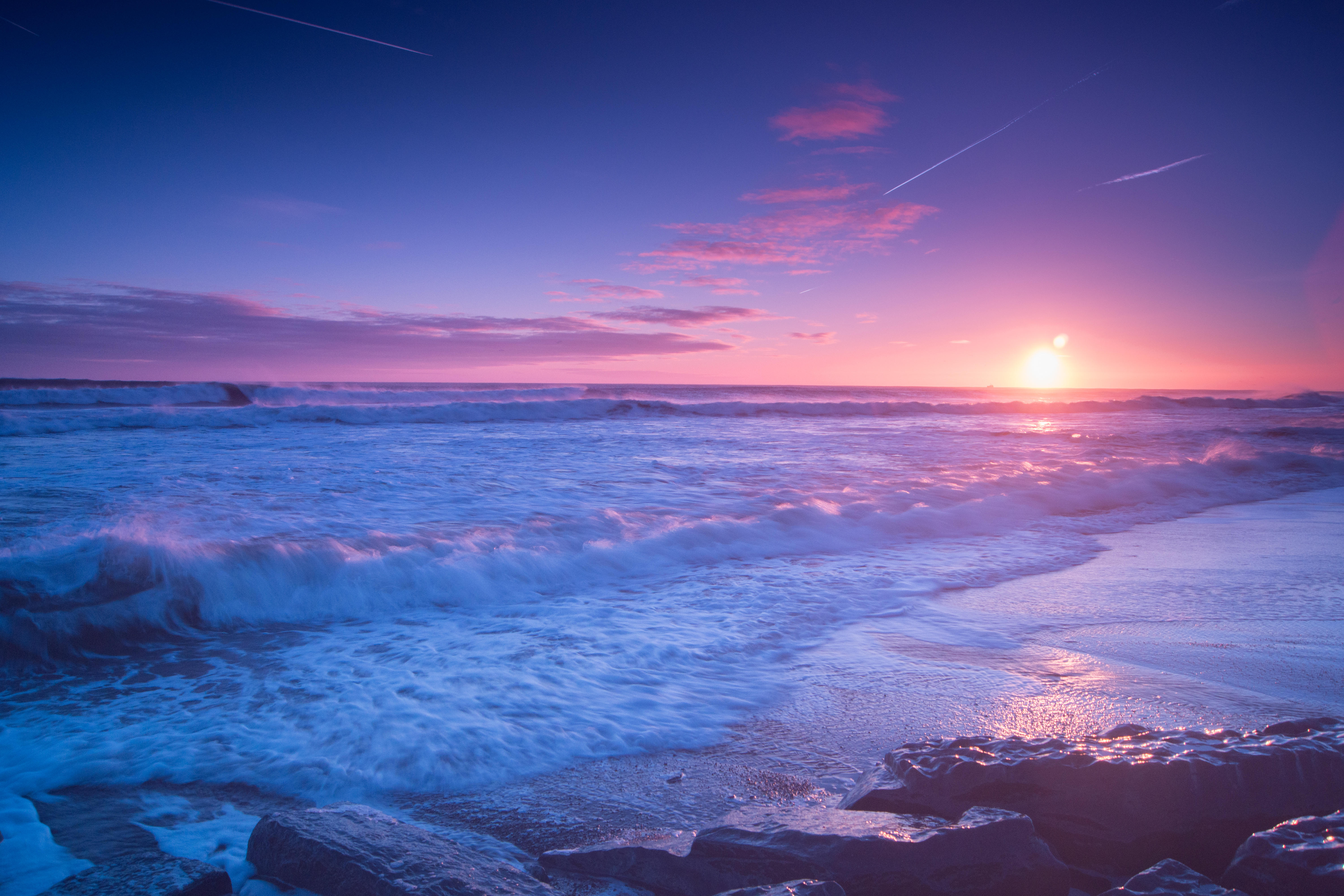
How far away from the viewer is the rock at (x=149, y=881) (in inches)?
69.0

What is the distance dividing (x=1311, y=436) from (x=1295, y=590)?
55.3 feet

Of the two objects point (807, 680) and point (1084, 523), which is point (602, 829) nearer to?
point (807, 680)

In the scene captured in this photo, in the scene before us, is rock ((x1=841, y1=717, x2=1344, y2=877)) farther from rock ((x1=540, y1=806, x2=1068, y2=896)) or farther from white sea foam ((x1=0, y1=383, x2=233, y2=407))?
white sea foam ((x1=0, y1=383, x2=233, y2=407))

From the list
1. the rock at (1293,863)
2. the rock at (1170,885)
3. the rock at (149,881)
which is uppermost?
the rock at (1293,863)

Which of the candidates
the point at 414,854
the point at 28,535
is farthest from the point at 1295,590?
the point at 28,535

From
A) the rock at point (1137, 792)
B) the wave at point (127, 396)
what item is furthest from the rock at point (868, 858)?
the wave at point (127, 396)

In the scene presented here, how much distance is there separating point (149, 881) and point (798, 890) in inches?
69.4

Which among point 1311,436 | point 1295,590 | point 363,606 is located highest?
point 1311,436

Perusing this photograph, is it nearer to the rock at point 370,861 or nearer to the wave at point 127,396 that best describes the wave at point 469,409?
the wave at point 127,396

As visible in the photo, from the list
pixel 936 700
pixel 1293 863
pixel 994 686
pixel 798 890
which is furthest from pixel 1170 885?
pixel 994 686

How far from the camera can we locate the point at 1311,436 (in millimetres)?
16531

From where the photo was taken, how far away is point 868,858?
1.67 m

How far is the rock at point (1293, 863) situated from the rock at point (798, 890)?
0.96 meters

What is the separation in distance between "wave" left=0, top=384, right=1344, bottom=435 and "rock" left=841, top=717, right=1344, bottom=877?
63.3 ft
